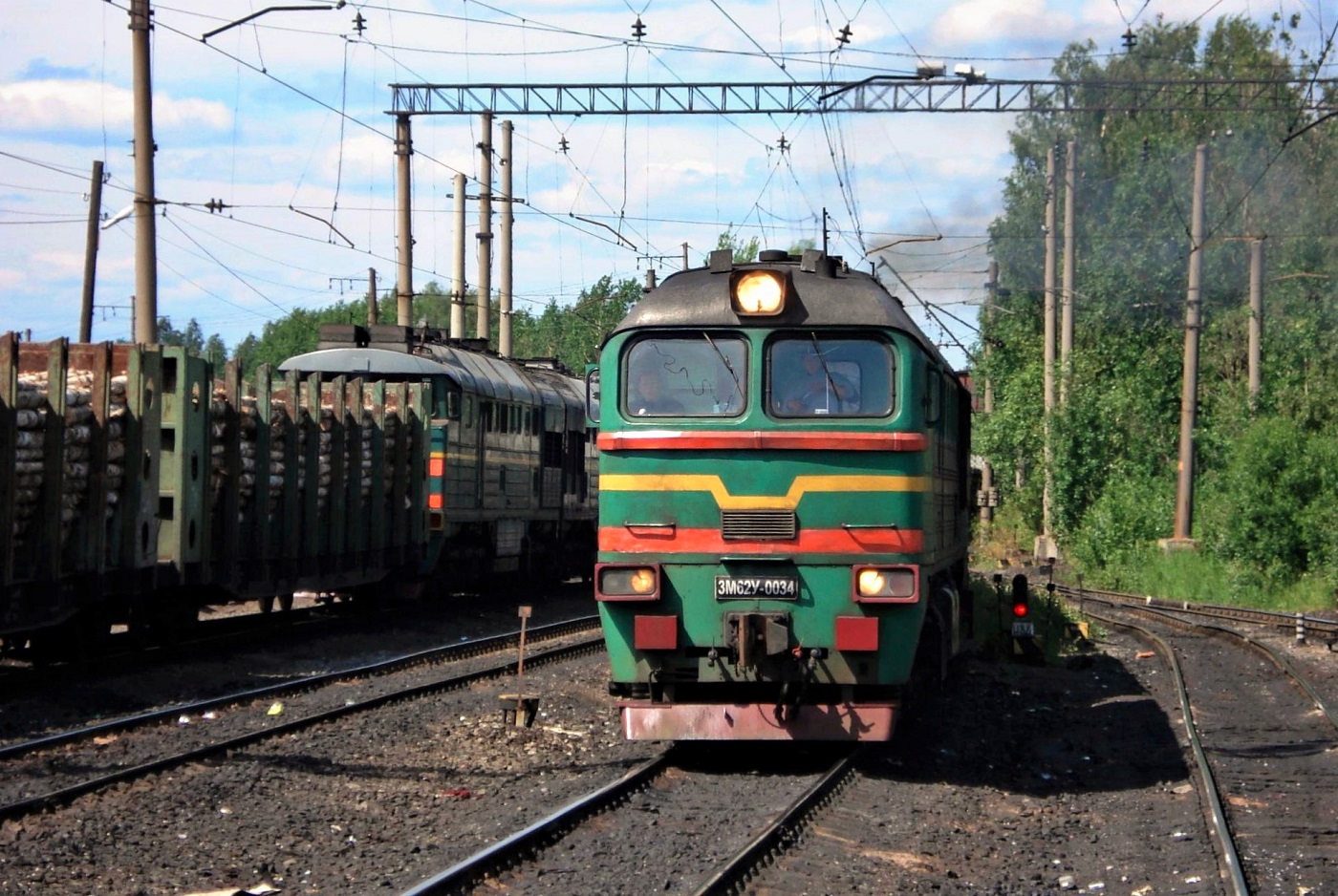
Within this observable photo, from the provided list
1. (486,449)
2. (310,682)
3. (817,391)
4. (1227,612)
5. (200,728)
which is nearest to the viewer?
(817,391)

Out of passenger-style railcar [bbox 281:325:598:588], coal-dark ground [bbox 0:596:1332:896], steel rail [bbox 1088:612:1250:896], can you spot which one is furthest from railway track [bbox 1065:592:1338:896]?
passenger-style railcar [bbox 281:325:598:588]

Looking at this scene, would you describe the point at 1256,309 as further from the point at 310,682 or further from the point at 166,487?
the point at 166,487

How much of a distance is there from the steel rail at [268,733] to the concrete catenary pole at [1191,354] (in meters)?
16.4

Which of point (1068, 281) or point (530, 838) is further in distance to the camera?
point (1068, 281)

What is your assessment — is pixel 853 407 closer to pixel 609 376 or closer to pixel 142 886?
pixel 609 376

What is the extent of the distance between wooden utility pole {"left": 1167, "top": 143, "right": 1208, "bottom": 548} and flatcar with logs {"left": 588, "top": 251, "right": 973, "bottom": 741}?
20.2 metres

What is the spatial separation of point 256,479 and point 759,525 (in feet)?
25.2

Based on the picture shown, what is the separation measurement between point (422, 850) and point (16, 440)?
5750 mm

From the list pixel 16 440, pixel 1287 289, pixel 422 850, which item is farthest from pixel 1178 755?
pixel 1287 289

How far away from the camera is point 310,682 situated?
13328 mm

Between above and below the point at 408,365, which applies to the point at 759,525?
below

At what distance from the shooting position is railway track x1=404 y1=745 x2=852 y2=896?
6.95 metres

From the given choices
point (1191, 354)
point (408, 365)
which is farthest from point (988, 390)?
point (408, 365)

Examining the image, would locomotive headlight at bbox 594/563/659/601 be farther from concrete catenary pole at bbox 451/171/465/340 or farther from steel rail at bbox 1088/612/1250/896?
concrete catenary pole at bbox 451/171/465/340
